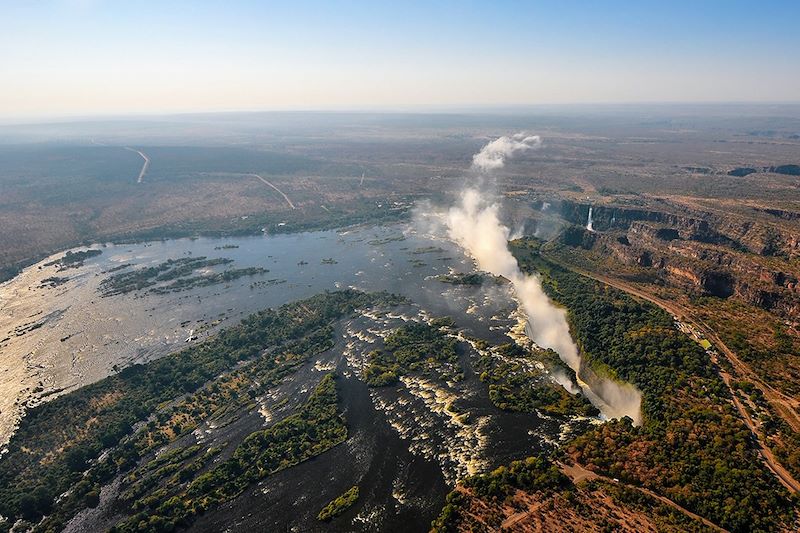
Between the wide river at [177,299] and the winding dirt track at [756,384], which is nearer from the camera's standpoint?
the winding dirt track at [756,384]

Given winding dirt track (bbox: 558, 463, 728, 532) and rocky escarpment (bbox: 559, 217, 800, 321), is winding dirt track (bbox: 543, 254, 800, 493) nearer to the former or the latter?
winding dirt track (bbox: 558, 463, 728, 532)

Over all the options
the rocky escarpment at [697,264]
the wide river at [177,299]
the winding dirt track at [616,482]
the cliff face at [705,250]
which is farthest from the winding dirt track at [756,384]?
the wide river at [177,299]

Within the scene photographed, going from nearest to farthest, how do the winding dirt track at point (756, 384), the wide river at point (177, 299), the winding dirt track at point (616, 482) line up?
the winding dirt track at point (616, 482) → the winding dirt track at point (756, 384) → the wide river at point (177, 299)

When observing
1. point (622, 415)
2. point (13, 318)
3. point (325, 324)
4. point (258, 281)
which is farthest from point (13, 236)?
point (622, 415)

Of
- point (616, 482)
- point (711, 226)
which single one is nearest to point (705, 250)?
point (711, 226)

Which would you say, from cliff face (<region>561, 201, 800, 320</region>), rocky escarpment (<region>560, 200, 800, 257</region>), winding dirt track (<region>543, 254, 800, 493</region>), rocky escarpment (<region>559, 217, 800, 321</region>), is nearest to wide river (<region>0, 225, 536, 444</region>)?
winding dirt track (<region>543, 254, 800, 493</region>)

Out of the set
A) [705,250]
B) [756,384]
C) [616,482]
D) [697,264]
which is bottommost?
[616,482]

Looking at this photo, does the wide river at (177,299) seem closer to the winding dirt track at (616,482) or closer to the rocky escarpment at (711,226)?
the winding dirt track at (616,482)

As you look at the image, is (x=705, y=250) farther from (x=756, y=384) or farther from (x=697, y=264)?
(x=756, y=384)
